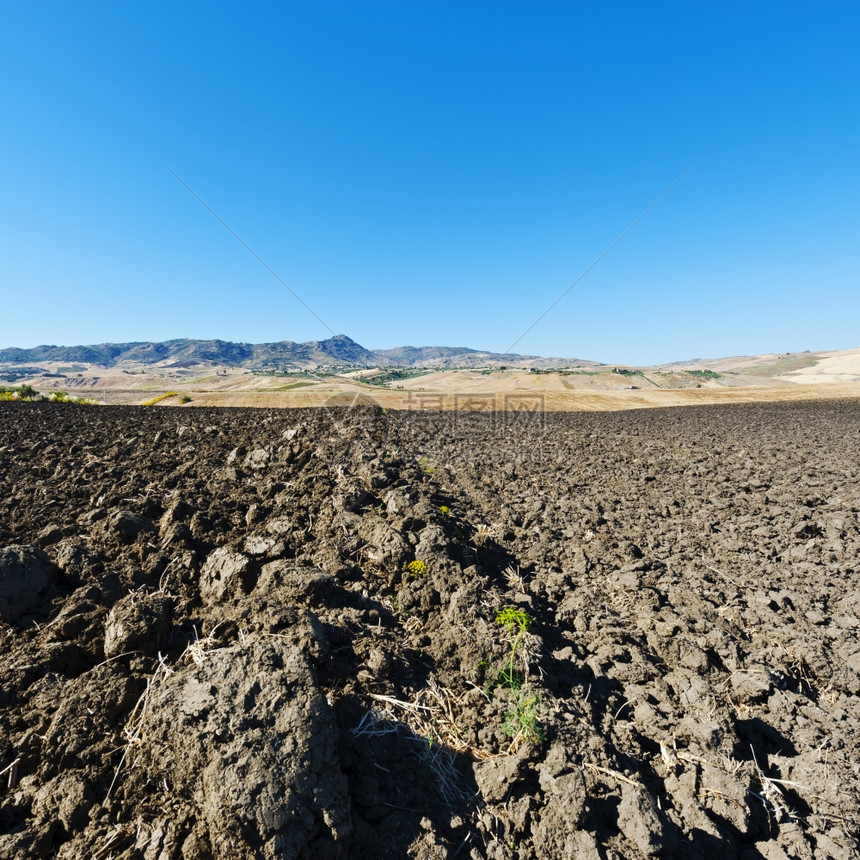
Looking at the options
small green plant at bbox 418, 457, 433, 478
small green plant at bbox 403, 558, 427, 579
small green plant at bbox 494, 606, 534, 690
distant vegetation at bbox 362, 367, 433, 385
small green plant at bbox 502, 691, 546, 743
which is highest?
distant vegetation at bbox 362, 367, 433, 385

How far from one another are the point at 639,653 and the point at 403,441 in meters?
8.56

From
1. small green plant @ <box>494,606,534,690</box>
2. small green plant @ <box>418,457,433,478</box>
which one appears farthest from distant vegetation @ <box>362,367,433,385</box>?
small green plant @ <box>494,606,534,690</box>

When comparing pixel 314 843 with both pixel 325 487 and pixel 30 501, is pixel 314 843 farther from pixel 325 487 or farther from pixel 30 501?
pixel 30 501

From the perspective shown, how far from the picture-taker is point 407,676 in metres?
3.15

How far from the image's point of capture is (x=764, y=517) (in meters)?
6.90

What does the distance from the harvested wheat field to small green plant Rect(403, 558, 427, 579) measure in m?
0.02

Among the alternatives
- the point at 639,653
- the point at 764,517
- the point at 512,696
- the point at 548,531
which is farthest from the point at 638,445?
the point at 512,696

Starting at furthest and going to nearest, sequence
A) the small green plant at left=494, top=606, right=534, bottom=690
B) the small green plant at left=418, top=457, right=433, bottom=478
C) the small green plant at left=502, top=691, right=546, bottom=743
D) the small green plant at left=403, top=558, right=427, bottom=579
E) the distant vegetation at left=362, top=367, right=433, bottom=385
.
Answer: the distant vegetation at left=362, top=367, right=433, bottom=385
the small green plant at left=418, top=457, right=433, bottom=478
the small green plant at left=403, top=558, right=427, bottom=579
the small green plant at left=494, top=606, right=534, bottom=690
the small green plant at left=502, top=691, right=546, bottom=743

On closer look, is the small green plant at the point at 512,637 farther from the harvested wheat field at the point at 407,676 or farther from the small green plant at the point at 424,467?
the small green plant at the point at 424,467

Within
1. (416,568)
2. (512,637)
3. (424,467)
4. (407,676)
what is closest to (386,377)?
(424,467)

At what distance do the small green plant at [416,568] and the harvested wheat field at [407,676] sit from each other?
0.02m

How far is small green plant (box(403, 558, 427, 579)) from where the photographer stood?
14.1 ft

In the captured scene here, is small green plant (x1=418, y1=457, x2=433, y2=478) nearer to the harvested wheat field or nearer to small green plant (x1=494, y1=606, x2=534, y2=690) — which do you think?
the harvested wheat field

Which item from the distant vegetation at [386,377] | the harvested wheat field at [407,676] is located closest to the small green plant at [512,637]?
the harvested wheat field at [407,676]
